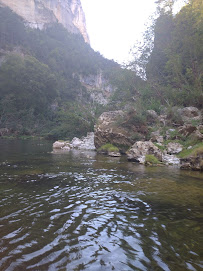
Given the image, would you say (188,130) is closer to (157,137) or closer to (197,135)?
(197,135)

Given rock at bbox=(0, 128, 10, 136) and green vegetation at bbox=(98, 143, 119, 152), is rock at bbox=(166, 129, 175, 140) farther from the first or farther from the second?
rock at bbox=(0, 128, 10, 136)

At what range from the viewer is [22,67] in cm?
5194

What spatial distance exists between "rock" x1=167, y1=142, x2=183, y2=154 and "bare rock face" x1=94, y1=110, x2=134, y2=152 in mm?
4192

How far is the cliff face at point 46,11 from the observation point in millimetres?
94125

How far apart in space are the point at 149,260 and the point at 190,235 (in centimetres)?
127

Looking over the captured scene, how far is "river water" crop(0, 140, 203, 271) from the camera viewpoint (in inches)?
113

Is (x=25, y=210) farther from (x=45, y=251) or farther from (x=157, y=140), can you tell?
(x=157, y=140)

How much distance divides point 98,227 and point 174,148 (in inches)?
525

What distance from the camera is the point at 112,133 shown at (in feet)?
66.9

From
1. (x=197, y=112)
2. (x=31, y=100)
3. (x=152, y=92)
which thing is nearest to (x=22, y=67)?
(x=31, y=100)

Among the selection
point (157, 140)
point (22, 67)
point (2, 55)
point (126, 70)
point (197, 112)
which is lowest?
point (157, 140)

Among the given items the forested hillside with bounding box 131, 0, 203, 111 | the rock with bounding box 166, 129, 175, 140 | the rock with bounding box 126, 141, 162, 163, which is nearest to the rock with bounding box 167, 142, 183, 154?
the rock with bounding box 166, 129, 175, 140

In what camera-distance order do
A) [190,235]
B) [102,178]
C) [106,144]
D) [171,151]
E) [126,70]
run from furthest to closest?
[126,70]
[106,144]
[171,151]
[102,178]
[190,235]

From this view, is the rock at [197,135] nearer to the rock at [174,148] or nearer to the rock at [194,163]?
the rock at [174,148]
